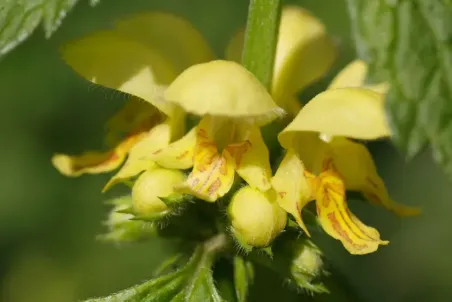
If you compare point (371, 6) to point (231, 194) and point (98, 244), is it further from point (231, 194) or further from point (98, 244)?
point (98, 244)

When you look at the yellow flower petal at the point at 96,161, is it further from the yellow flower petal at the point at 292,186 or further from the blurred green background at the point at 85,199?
the blurred green background at the point at 85,199

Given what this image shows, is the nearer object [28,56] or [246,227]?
[246,227]

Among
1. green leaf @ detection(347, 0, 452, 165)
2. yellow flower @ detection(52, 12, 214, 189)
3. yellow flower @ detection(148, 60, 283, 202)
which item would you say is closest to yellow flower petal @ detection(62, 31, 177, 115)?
yellow flower @ detection(52, 12, 214, 189)

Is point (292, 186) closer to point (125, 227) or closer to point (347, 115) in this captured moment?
point (347, 115)

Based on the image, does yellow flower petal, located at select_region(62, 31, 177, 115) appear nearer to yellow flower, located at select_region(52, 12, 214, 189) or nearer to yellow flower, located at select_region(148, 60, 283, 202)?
yellow flower, located at select_region(52, 12, 214, 189)

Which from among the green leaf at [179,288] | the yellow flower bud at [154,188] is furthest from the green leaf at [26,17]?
the green leaf at [179,288]

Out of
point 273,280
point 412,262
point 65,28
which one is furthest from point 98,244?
point 273,280

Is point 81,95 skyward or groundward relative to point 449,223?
skyward
